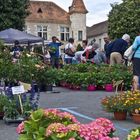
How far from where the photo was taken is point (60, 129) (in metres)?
4.50

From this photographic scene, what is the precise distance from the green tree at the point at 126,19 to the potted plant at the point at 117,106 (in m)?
50.5

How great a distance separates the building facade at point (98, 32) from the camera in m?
91.8

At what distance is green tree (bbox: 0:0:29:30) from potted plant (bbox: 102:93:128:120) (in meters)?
26.3

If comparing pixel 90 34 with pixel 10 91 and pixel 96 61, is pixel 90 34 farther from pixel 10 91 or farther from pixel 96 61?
pixel 10 91

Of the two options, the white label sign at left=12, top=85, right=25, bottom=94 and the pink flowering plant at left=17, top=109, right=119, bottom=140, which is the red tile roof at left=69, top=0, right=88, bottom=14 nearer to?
the white label sign at left=12, top=85, right=25, bottom=94

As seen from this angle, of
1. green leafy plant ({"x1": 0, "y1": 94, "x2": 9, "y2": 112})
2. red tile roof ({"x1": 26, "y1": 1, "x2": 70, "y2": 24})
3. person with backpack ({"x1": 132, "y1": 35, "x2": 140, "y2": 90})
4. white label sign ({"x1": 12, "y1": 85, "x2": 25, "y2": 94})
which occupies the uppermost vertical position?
red tile roof ({"x1": 26, "y1": 1, "x2": 70, "y2": 24})

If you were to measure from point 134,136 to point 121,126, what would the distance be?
4353 millimetres

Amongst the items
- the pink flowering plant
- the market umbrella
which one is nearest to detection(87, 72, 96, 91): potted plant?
the market umbrella

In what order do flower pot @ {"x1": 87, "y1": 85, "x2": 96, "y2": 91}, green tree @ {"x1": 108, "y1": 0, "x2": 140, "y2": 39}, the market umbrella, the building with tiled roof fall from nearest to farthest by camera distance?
flower pot @ {"x1": 87, "y1": 85, "x2": 96, "y2": 91}
the market umbrella
green tree @ {"x1": 108, "y1": 0, "x2": 140, "y2": 39}
the building with tiled roof

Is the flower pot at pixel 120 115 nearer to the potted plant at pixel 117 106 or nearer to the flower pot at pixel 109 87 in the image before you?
the potted plant at pixel 117 106

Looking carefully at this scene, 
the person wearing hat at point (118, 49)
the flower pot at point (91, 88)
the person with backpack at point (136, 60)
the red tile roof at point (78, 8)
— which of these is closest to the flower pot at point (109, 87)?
the flower pot at point (91, 88)

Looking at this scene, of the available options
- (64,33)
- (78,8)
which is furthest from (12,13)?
(78,8)

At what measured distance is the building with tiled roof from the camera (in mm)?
81438

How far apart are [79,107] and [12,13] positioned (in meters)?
25.1
